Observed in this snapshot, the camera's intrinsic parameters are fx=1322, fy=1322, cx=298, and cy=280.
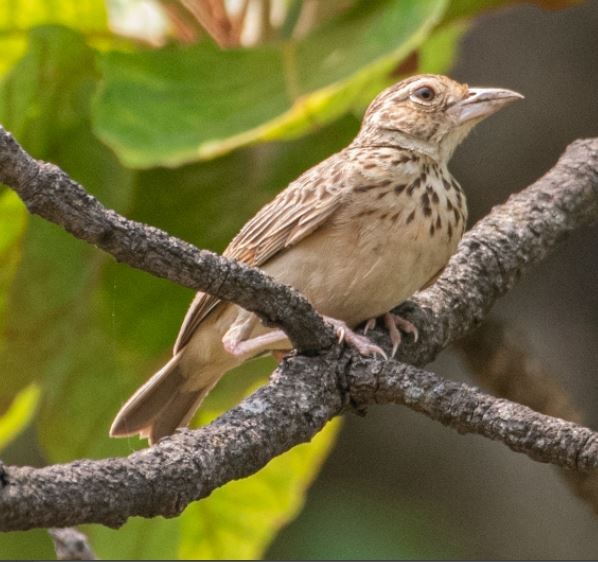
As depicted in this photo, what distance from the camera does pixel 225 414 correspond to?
218cm

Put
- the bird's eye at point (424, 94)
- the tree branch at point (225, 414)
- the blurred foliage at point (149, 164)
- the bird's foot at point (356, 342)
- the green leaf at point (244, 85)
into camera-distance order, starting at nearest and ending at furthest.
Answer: the tree branch at point (225, 414) → the bird's foot at point (356, 342) → the green leaf at point (244, 85) → the blurred foliage at point (149, 164) → the bird's eye at point (424, 94)

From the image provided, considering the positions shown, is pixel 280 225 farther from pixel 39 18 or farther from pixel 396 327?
→ pixel 39 18

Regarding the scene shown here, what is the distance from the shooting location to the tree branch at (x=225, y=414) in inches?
69.5

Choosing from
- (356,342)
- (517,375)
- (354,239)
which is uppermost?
(354,239)

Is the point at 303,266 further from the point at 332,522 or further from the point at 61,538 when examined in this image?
the point at 332,522

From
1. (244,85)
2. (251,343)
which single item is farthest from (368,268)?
(244,85)

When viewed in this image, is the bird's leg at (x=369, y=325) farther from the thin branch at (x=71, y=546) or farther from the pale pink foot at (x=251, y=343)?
the thin branch at (x=71, y=546)

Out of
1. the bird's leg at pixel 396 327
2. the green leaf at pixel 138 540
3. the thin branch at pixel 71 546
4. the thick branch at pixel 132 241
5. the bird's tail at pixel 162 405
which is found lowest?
the green leaf at pixel 138 540

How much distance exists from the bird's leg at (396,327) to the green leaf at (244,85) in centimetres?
59

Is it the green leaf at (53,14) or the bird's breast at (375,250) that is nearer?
the bird's breast at (375,250)

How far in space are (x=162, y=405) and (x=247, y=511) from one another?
0.88 m

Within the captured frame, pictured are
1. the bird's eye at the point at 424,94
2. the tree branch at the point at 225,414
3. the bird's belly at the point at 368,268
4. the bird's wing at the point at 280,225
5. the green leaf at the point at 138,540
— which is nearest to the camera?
the tree branch at the point at 225,414

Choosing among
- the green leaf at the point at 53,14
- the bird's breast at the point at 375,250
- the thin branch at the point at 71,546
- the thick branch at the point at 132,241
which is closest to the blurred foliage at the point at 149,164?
the green leaf at the point at 53,14

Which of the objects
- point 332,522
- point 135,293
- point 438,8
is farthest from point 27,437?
point 438,8
